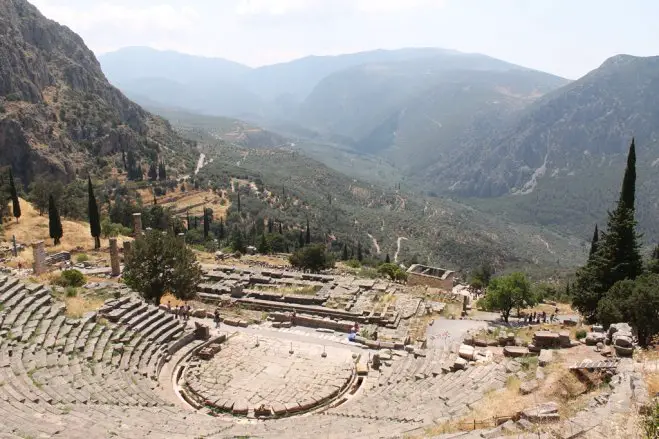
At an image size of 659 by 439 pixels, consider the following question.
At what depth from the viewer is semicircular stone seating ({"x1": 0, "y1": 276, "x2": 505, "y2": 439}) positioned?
16.1 meters

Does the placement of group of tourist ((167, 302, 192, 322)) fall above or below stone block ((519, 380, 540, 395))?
below

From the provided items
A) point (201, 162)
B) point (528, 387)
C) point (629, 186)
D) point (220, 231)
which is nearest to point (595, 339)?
point (528, 387)

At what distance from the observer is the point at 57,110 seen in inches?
4321

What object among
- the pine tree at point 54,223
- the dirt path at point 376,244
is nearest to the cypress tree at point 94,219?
the pine tree at point 54,223

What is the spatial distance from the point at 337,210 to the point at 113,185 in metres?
57.2

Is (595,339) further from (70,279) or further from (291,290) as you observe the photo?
(70,279)

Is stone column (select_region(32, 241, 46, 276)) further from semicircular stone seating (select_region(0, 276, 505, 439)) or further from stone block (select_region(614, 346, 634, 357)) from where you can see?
stone block (select_region(614, 346, 634, 357))

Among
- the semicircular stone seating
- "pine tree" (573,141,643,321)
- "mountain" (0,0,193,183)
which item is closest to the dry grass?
the semicircular stone seating

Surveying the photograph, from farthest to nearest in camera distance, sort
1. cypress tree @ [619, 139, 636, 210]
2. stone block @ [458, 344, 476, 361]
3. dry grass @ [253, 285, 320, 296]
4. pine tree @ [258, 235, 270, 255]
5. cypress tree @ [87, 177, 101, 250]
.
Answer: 1. pine tree @ [258, 235, 270, 255]
2. cypress tree @ [87, 177, 101, 250]
3. dry grass @ [253, 285, 320, 296]
4. cypress tree @ [619, 139, 636, 210]
5. stone block @ [458, 344, 476, 361]

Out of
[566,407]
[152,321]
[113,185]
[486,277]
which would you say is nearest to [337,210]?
[113,185]

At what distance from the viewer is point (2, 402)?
1547 cm

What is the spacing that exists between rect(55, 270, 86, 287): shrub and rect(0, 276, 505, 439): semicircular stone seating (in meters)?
5.37

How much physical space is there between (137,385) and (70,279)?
13529mm

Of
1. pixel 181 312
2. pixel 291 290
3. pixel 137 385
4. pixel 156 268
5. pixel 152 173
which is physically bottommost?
pixel 291 290
